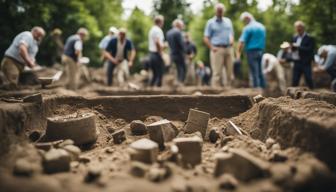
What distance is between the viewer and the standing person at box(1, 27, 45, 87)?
22.6 feet

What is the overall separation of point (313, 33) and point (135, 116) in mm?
10007

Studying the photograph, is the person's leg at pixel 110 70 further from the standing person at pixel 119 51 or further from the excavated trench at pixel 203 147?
the excavated trench at pixel 203 147

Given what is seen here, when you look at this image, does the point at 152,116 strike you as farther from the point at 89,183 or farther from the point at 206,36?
the point at 206,36

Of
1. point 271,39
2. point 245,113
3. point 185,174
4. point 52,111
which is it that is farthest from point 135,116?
point 271,39

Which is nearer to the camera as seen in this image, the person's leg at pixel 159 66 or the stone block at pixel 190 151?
the stone block at pixel 190 151

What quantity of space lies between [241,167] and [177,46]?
21.5 feet

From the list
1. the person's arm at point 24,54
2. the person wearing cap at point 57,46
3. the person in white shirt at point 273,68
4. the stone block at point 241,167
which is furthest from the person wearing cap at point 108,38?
the stone block at point 241,167

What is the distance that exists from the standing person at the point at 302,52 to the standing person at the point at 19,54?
218 inches

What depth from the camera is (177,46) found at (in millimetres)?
8930

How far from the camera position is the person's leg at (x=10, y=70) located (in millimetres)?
7207

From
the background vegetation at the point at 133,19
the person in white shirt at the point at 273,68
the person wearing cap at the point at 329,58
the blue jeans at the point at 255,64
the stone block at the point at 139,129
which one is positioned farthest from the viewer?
the background vegetation at the point at 133,19

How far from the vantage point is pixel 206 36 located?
326 inches

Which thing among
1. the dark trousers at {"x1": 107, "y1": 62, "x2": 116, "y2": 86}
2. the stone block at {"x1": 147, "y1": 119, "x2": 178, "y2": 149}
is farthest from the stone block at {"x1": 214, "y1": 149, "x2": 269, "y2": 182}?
the dark trousers at {"x1": 107, "y1": 62, "x2": 116, "y2": 86}

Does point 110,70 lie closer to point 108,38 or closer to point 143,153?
point 108,38
